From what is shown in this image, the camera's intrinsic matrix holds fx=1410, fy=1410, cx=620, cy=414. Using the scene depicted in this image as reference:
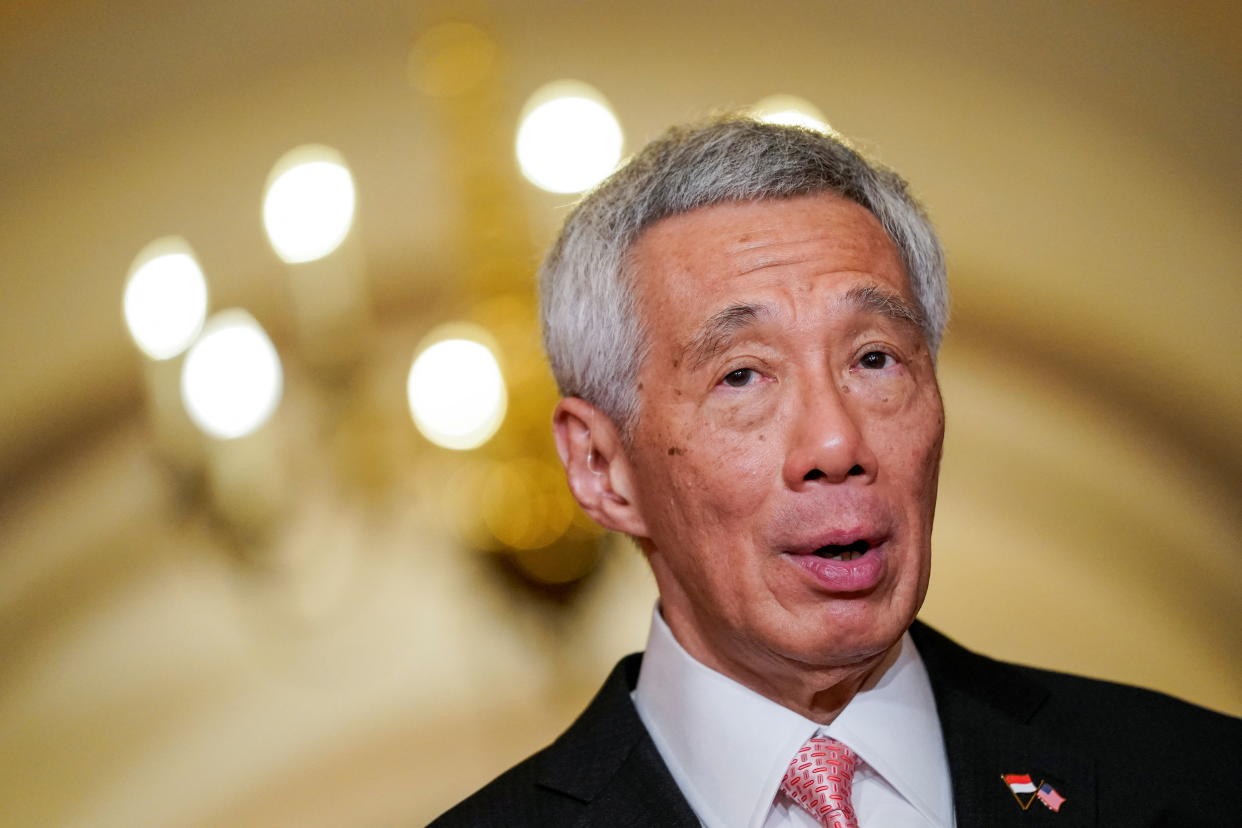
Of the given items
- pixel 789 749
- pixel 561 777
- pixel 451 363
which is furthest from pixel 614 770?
pixel 451 363

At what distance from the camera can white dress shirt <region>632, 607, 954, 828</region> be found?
202 cm

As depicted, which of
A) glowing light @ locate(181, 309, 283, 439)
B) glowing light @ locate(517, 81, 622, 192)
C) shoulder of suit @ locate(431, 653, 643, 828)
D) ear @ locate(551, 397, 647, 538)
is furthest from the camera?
glowing light @ locate(517, 81, 622, 192)

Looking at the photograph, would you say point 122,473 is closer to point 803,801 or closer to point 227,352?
point 227,352

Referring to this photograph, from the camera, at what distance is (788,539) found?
1942 millimetres

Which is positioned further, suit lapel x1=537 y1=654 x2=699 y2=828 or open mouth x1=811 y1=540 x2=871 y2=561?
suit lapel x1=537 y1=654 x2=699 y2=828

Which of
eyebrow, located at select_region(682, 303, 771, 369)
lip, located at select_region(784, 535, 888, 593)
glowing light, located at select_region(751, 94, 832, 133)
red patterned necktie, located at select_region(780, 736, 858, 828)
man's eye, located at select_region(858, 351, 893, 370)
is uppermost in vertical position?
glowing light, located at select_region(751, 94, 832, 133)

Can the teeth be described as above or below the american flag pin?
above

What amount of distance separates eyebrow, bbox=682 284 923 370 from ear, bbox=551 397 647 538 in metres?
0.25

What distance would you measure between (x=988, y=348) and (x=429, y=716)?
2223 mm

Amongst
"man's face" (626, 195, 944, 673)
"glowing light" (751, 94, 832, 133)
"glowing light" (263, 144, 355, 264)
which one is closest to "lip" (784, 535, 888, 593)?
"man's face" (626, 195, 944, 673)

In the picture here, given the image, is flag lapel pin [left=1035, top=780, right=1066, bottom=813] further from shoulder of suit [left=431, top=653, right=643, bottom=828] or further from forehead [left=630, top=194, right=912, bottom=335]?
forehead [left=630, top=194, right=912, bottom=335]

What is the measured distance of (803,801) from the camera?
6.51 ft

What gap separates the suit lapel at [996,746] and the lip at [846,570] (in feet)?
1.19

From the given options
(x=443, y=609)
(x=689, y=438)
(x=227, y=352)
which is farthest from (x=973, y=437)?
(x=689, y=438)
